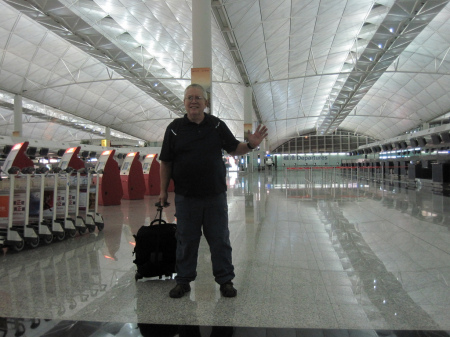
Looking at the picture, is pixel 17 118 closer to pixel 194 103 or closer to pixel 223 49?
pixel 223 49

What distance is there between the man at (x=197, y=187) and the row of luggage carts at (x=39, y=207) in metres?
2.94

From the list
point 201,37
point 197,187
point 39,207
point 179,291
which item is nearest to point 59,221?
point 39,207

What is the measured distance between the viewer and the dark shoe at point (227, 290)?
283cm

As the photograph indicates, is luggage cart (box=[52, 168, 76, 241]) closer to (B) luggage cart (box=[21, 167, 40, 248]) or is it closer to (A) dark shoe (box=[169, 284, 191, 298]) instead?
(B) luggage cart (box=[21, 167, 40, 248])

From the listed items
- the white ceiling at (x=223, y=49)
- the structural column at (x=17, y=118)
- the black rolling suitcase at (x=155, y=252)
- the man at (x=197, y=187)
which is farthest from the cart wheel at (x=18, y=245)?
the structural column at (x=17, y=118)

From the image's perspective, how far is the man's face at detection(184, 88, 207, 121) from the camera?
295 cm

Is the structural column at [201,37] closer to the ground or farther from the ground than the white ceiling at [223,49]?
closer to the ground

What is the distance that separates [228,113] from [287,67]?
19.1 meters

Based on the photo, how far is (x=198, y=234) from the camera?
2.99 m

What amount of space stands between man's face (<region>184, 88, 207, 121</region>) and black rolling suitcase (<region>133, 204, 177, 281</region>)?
98cm

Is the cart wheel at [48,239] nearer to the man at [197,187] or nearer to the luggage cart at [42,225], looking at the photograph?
the luggage cart at [42,225]

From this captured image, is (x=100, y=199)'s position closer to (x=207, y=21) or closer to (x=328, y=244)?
(x=207, y=21)

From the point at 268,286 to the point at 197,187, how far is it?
1188mm

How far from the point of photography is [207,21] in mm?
9344
